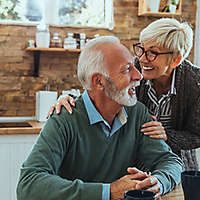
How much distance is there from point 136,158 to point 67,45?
81.7 inches

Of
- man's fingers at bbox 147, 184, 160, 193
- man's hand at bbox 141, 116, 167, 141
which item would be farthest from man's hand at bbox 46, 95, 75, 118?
man's fingers at bbox 147, 184, 160, 193

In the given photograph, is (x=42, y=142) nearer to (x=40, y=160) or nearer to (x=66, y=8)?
(x=40, y=160)

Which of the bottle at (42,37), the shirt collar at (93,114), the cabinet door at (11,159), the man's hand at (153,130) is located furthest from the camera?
the bottle at (42,37)

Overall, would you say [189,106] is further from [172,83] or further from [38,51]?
[38,51]

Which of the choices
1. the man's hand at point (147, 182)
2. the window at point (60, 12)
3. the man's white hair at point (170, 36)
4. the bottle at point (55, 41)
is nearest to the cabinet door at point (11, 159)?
the bottle at point (55, 41)

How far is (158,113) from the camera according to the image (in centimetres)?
211

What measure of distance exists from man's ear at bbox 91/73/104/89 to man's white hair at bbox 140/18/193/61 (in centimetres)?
51

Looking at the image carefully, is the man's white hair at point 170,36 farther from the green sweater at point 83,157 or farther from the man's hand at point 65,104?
the man's hand at point 65,104

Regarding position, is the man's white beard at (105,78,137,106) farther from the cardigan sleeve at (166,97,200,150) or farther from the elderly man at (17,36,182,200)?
the cardigan sleeve at (166,97,200,150)

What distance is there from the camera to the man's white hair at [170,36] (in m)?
2.00

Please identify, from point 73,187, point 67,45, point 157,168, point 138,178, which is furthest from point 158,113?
point 67,45

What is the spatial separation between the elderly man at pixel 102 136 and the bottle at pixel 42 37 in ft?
6.43

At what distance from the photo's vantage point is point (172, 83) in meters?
2.11

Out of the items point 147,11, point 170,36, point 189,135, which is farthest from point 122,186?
point 147,11
